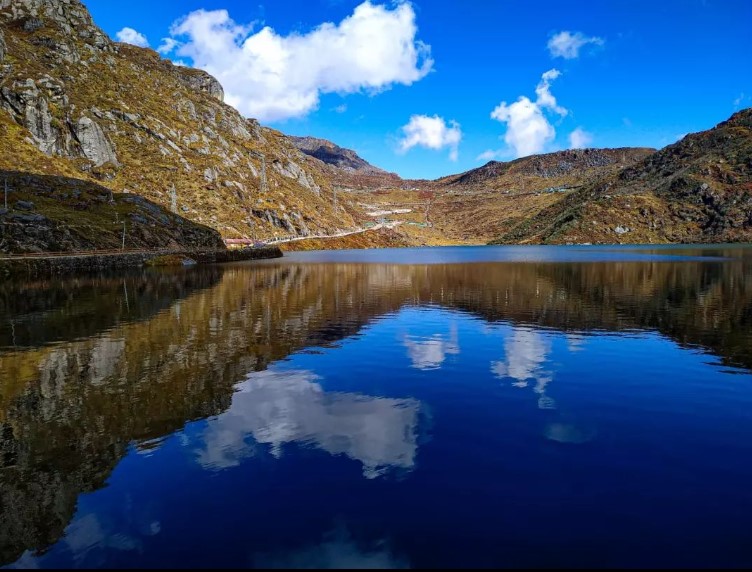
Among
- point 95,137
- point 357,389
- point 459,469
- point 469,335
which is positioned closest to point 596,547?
point 459,469

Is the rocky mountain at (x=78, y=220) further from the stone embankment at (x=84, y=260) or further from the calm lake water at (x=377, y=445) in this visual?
the calm lake water at (x=377, y=445)

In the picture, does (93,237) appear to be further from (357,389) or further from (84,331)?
(357,389)

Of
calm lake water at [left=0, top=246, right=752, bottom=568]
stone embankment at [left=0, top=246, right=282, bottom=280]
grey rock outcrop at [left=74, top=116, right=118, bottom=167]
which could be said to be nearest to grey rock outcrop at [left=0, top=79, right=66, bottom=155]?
grey rock outcrop at [left=74, top=116, right=118, bottom=167]

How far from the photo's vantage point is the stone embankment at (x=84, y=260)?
286 ft

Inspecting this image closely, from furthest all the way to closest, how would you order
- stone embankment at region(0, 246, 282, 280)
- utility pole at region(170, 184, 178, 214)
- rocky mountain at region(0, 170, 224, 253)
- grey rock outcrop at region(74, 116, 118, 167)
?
1. utility pole at region(170, 184, 178, 214)
2. grey rock outcrop at region(74, 116, 118, 167)
3. rocky mountain at region(0, 170, 224, 253)
4. stone embankment at region(0, 246, 282, 280)

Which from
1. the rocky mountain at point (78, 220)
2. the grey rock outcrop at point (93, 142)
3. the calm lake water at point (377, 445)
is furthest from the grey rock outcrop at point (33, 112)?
the calm lake water at point (377, 445)

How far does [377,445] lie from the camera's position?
17219mm

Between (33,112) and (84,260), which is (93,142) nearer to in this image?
(33,112)

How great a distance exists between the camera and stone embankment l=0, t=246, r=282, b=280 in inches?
3433

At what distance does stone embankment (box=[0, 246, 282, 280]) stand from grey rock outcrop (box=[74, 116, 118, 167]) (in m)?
71.6

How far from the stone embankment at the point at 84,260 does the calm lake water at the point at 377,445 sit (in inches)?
2280

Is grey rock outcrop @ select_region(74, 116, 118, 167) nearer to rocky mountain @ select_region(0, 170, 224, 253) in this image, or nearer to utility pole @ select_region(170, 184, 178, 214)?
utility pole @ select_region(170, 184, 178, 214)

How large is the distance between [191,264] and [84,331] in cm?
9105

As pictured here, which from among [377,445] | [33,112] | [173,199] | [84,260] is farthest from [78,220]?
[377,445]
